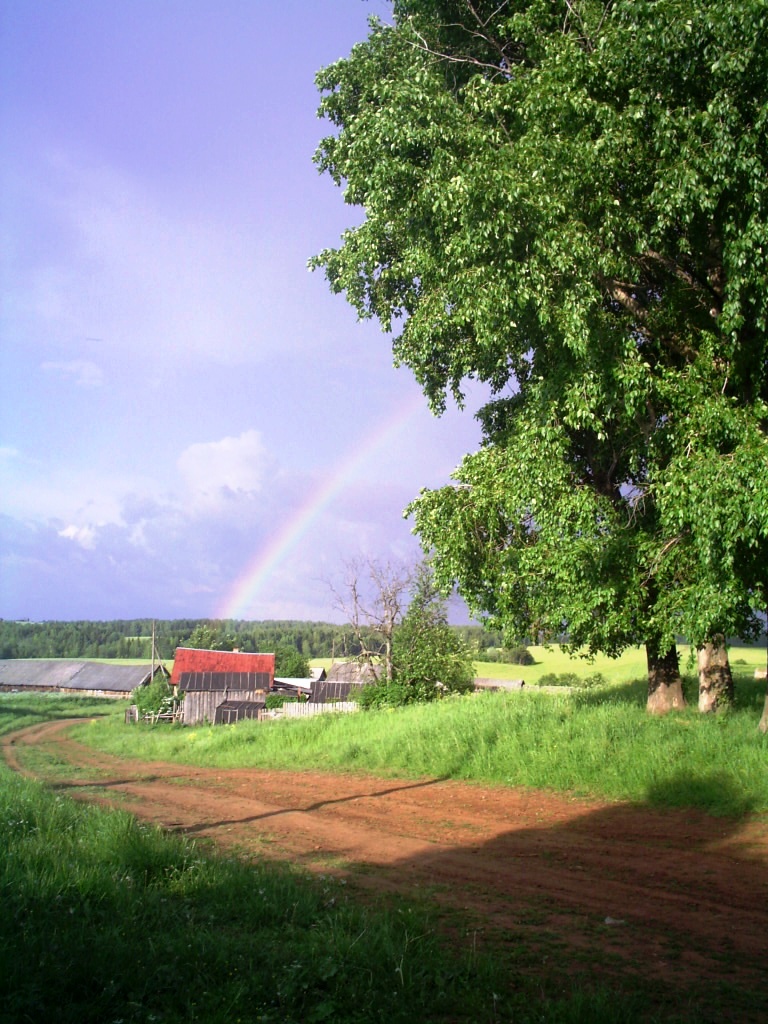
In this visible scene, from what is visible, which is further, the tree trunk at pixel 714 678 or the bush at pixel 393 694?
the bush at pixel 393 694

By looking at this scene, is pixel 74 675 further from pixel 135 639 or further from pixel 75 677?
pixel 135 639

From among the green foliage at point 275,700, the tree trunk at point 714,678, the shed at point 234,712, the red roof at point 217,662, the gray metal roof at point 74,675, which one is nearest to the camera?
the tree trunk at point 714,678

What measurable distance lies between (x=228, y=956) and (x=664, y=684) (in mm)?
12992

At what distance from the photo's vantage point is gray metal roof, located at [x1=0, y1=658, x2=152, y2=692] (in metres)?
64.4

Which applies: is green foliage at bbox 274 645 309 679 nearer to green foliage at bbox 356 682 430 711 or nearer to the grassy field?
green foliage at bbox 356 682 430 711

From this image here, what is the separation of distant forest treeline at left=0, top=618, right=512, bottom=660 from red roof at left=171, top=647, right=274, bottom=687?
3.26 metres

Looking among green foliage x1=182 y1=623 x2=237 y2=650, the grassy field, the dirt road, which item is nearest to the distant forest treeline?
green foliage x1=182 y1=623 x2=237 y2=650

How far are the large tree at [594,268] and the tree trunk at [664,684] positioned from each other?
8.94 feet

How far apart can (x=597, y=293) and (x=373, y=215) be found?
4.54 m

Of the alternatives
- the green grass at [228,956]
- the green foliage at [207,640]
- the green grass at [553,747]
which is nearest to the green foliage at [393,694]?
the green grass at [553,747]

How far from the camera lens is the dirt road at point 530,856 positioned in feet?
17.3

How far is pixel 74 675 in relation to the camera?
67.7 meters

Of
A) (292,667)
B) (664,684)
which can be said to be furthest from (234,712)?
(292,667)

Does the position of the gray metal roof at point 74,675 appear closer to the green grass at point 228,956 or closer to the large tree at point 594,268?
the large tree at point 594,268
